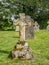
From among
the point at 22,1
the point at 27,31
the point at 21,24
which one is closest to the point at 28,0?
the point at 22,1

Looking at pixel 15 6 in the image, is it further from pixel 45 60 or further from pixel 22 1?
pixel 45 60

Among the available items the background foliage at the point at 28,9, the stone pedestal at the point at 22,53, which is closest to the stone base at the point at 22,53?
the stone pedestal at the point at 22,53

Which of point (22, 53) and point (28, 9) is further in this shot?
point (28, 9)

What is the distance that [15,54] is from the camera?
486 inches

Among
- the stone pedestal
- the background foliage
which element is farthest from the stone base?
the background foliage

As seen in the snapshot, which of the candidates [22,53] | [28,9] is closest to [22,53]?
[22,53]

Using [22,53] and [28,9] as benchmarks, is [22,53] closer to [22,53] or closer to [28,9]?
[22,53]

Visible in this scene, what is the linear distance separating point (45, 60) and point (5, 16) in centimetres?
3024

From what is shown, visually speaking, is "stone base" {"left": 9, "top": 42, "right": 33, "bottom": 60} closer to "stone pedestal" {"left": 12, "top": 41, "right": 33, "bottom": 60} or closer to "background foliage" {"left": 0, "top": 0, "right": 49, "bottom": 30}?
"stone pedestal" {"left": 12, "top": 41, "right": 33, "bottom": 60}

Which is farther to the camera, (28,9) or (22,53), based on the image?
(28,9)

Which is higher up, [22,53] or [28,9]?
[22,53]

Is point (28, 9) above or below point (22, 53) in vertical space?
below

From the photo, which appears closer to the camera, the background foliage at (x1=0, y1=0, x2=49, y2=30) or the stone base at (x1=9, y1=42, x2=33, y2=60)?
the stone base at (x1=9, y1=42, x2=33, y2=60)

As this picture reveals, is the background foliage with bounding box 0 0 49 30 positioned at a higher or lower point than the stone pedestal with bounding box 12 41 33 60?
lower
